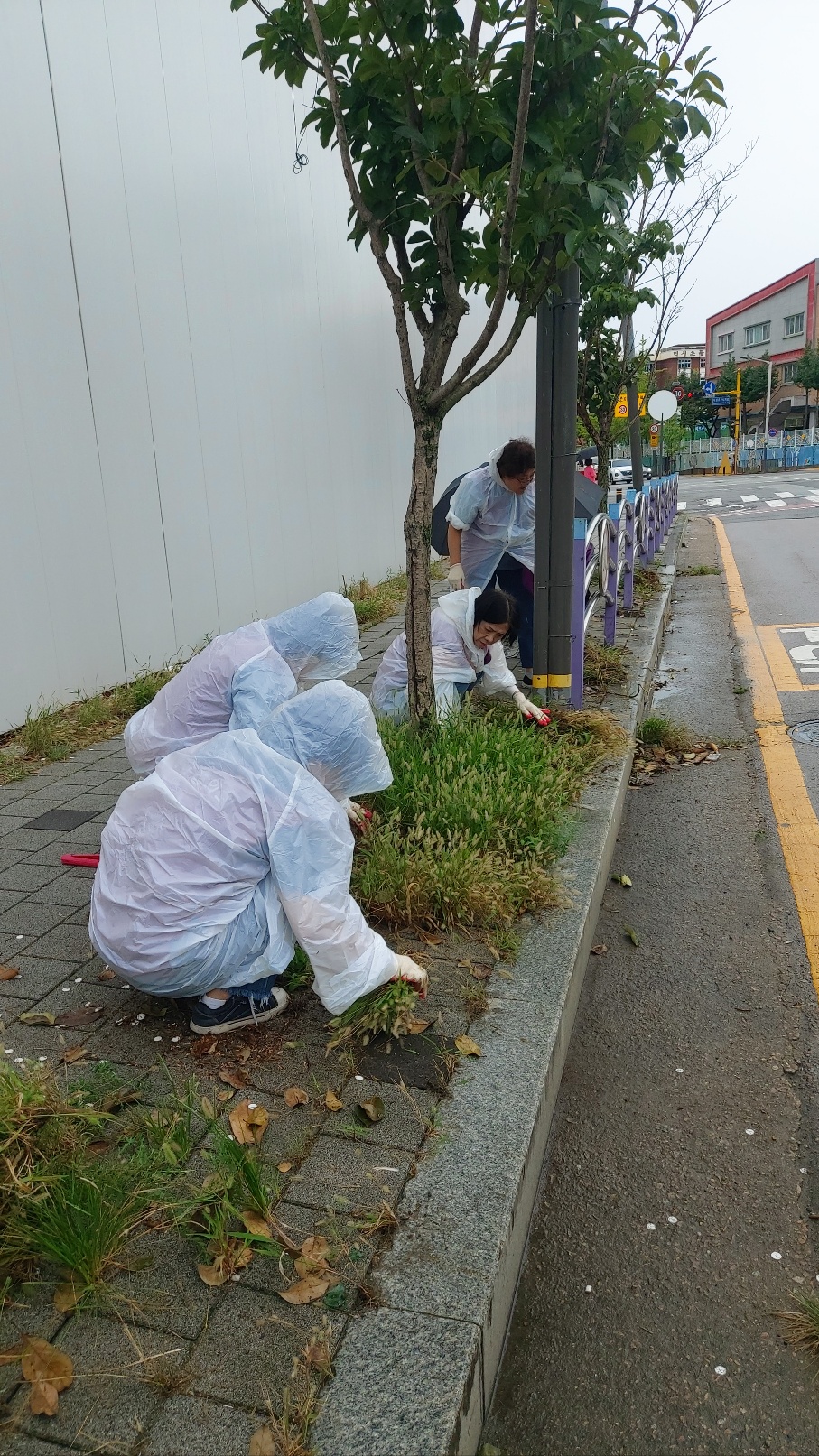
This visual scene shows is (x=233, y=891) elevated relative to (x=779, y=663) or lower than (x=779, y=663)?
elevated

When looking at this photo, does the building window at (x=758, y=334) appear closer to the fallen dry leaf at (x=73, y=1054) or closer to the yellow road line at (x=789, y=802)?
the yellow road line at (x=789, y=802)

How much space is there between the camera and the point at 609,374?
1007 cm

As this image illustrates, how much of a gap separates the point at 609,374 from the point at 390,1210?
9.58 m

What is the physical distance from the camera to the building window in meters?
68.3

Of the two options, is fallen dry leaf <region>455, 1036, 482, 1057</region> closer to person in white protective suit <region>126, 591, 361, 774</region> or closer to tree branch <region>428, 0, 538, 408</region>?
person in white protective suit <region>126, 591, 361, 774</region>

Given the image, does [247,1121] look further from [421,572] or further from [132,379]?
[132,379]

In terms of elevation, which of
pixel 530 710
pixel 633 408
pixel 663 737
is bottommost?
pixel 663 737

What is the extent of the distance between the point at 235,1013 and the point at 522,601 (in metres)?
4.16

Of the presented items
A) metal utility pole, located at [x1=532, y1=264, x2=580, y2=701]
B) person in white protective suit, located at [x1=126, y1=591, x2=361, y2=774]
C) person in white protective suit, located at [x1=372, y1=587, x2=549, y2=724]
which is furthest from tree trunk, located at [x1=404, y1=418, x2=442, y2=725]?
metal utility pole, located at [x1=532, y1=264, x2=580, y2=701]

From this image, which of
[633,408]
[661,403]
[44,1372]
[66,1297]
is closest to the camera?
[44,1372]

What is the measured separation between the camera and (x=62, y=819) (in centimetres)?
432

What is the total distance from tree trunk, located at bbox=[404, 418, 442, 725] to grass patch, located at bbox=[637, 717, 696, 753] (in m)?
1.89

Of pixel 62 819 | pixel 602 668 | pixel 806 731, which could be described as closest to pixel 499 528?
Answer: pixel 602 668

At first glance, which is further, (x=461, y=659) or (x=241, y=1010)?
(x=461, y=659)
